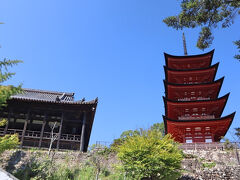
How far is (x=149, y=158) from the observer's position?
10.9m

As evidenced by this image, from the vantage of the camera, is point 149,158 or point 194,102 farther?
point 194,102

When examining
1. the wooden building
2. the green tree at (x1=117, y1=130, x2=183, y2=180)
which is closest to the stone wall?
the green tree at (x1=117, y1=130, x2=183, y2=180)

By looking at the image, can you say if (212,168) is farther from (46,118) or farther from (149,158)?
(46,118)

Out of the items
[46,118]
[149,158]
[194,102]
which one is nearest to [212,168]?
[149,158]

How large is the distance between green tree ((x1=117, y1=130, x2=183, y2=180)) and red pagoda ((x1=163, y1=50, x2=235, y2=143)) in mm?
8910

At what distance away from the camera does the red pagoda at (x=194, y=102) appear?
2038 cm

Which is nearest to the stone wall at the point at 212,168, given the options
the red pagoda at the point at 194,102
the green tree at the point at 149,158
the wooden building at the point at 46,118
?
the green tree at the point at 149,158

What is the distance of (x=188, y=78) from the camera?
2539 cm

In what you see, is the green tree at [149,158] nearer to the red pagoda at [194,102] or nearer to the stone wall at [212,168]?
the stone wall at [212,168]

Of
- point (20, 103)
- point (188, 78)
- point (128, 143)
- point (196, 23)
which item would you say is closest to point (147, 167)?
point (128, 143)

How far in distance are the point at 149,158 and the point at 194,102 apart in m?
12.3

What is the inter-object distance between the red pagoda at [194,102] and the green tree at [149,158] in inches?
351

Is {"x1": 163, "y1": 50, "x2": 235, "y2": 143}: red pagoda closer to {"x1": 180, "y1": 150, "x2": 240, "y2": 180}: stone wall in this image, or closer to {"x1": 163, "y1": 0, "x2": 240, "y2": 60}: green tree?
{"x1": 180, "y1": 150, "x2": 240, "y2": 180}: stone wall

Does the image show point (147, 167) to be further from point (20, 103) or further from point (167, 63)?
point (167, 63)
